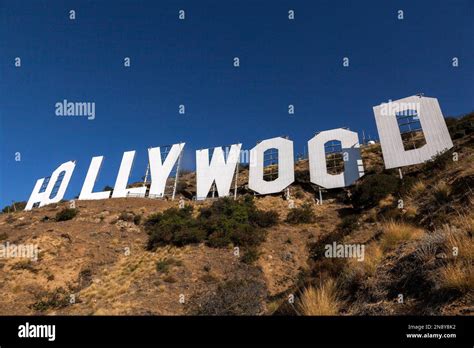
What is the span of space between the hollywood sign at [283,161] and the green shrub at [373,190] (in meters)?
1.30

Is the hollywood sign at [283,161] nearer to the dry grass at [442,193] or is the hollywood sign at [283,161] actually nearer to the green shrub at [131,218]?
the green shrub at [131,218]

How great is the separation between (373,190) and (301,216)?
542 cm

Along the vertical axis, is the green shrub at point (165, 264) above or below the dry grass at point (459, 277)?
above

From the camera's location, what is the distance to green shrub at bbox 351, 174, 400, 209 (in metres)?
26.6

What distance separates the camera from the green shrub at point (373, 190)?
26609mm

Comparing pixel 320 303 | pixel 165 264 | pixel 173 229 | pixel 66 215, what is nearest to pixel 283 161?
pixel 173 229

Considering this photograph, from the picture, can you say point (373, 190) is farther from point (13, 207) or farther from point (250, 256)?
point (13, 207)

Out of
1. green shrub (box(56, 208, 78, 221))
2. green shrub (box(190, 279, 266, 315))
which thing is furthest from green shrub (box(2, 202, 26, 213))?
green shrub (box(190, 279, 266, 315))

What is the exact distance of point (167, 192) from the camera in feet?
139

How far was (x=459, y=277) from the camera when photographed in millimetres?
5773

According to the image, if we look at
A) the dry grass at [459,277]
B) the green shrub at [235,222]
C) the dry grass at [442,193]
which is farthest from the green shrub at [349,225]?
the dry grass at [459,277]
